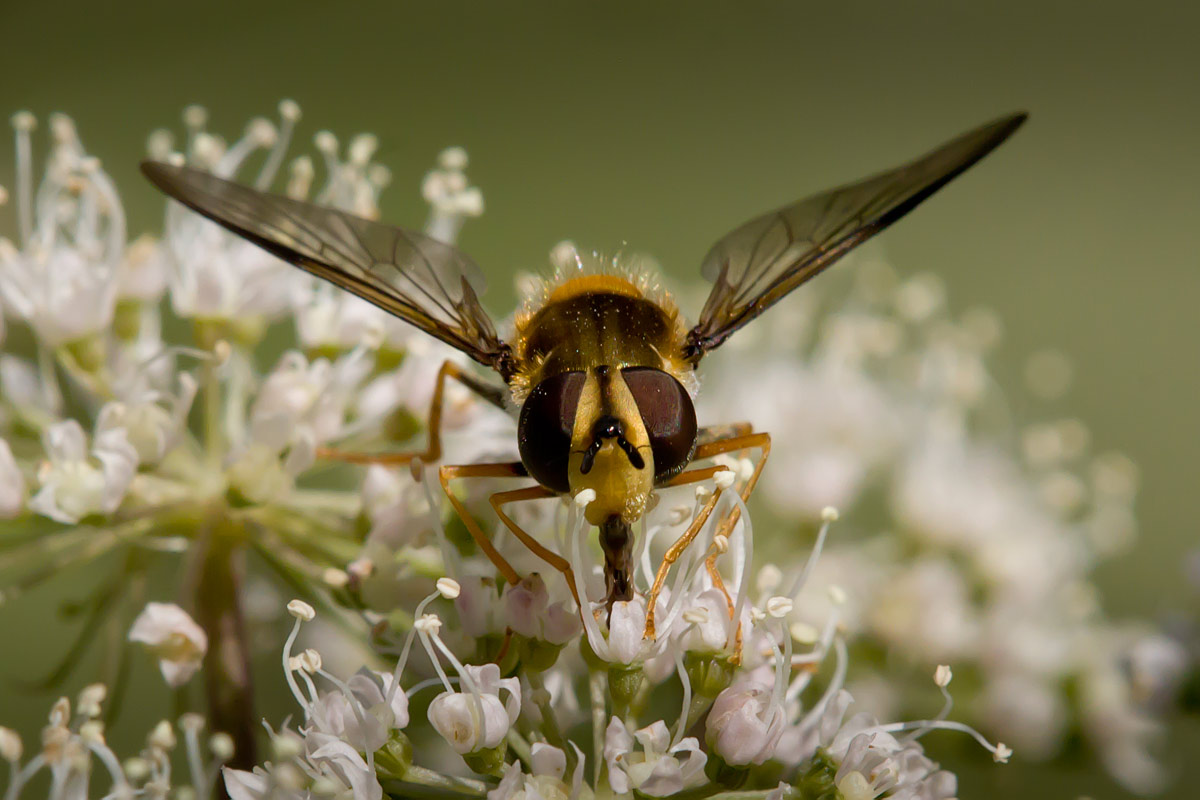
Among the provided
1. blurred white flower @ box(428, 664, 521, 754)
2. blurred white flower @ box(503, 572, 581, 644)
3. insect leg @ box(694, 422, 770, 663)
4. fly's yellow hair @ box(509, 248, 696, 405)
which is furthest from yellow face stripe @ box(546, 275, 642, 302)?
blurred white flower @ box(428, 664, 521, 754)

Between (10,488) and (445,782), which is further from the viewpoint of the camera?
(10,488)

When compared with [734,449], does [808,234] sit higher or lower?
higher

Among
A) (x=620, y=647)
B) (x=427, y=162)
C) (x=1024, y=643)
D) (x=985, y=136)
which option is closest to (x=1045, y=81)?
(x=427, y=162)

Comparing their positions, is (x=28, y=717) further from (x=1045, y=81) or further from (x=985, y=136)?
(x=1045, y=81)

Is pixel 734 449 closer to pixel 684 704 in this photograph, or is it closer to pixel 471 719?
pixel 684 704

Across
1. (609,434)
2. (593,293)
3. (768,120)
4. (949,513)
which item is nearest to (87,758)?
(609,434)

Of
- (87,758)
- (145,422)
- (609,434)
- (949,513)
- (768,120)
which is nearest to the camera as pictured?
(609,434)

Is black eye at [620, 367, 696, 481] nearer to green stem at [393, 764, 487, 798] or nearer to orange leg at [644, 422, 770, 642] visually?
orange leg at [644, 422, 770, 642]

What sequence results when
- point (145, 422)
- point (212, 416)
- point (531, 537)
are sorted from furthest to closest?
point (212, 416)
point (145, 422)
point (531, 537)
